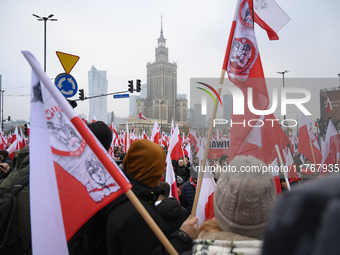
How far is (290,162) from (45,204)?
5.93 m

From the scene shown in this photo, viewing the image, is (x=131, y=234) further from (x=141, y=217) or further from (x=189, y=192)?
(x=189, y=192)

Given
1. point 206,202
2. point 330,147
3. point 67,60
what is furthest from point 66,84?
point 330,147

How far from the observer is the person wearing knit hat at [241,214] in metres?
1.21

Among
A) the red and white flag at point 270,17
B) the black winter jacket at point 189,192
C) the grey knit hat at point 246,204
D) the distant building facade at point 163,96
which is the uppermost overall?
the distant building facade at point 163,96

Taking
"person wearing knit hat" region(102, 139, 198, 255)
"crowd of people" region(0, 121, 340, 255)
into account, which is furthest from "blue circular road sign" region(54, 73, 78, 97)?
"person wearing knit hat" region(102, 139, 198, 255)

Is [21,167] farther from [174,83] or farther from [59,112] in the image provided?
[174,83]

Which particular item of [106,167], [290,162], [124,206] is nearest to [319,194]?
[106,167]

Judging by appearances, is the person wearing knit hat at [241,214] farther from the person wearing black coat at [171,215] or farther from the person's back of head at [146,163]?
the person wearing black coat at [171,215]

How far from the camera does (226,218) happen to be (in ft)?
4.21

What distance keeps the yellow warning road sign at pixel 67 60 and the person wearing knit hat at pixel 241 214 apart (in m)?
5.93

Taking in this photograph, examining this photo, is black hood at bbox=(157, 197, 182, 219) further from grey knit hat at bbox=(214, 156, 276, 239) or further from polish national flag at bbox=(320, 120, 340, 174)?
polish national flag at bbox=(320, 120, 340, 174)

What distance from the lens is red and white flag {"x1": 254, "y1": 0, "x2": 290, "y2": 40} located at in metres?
3.63

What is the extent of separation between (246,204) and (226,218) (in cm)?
13

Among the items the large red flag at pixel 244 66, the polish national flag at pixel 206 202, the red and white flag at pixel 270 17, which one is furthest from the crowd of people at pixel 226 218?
the red and white flag at pixel 270 17
